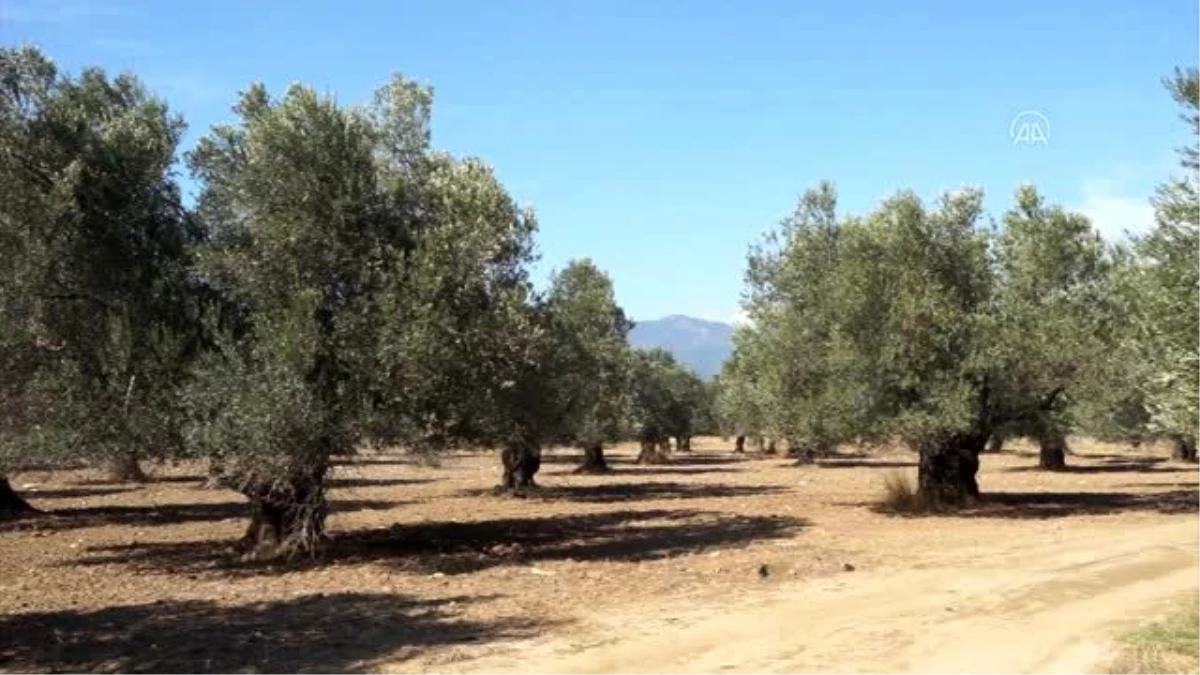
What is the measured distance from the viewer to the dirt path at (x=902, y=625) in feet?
34.1

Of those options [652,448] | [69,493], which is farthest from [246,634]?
[652,448]

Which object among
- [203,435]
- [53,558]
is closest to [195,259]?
[203,435]

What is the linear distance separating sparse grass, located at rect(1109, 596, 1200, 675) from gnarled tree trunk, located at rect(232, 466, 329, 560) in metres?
11.8

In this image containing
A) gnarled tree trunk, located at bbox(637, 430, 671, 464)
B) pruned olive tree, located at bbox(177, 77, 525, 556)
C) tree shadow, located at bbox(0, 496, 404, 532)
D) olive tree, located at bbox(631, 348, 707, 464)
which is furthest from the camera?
gnarled tree trunk, located at bbox(637, 430, 671, 464)

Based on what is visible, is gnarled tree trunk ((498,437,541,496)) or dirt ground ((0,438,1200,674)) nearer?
dirt ground ((0,438,1200,674))

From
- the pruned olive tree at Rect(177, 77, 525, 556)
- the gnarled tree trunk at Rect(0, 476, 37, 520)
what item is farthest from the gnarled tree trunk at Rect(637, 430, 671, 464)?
the pruned olive tree at Rect(177, 77, 525, 556)

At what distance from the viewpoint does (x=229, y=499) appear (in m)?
33.8

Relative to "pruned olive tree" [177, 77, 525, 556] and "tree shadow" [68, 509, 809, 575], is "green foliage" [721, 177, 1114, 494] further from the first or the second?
"pruned olive tree" [177, 77, 525, 556]

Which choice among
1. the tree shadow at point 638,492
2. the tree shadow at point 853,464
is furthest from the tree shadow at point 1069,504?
the tree shadow at point 853,464

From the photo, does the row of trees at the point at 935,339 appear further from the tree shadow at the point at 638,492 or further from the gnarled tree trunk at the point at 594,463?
the gnarled tree trunk at the point at 594,463

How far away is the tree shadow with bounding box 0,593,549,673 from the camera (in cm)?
1101

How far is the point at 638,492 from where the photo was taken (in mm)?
36594

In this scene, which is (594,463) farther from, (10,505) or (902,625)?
(902,625)

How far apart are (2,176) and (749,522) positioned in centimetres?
1676
